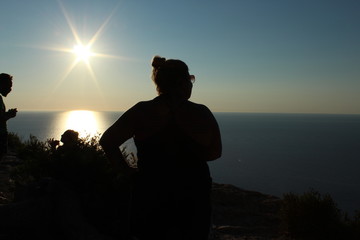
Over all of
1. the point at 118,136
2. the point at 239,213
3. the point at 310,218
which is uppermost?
the point at 118,136

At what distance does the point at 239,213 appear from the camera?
8867 mm

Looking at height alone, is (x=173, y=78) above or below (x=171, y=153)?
above

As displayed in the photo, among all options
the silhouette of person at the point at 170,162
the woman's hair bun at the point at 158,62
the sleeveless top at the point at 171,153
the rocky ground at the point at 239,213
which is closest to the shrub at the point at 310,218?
the rocky ground at the point at 239,213

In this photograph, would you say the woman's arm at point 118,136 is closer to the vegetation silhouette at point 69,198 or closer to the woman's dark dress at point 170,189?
the woman's dark dress at point 170,189

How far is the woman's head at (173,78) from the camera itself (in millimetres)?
2225

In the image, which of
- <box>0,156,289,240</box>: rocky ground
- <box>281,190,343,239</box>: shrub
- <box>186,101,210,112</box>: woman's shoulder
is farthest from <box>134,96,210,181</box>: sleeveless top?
<box>281,190,343,239</box>: shrub

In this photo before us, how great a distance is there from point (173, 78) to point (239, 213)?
7407 mm

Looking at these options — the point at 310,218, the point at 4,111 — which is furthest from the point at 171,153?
the point at 310,218

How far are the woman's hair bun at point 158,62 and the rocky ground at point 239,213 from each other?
14.6 feet

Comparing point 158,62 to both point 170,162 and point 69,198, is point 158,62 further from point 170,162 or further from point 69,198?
point 69,198

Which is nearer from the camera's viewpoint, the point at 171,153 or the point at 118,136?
the point at 171,153

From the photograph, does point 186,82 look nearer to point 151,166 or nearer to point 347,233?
point 151,166

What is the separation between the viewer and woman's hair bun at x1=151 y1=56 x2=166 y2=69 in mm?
2291

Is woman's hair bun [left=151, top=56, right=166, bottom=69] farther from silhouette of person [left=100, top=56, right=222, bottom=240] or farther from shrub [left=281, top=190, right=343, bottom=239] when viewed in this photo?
shrub [left=281, top=190, right=343, bottom=239]
